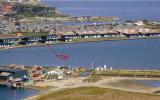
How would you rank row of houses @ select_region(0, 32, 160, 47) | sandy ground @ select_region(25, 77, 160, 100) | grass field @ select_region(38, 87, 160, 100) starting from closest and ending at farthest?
grass field @ select_region(38, 87, 160, 100) < sandy ground @ select_region(25, 77, 160, 100) < row of houses @ select_region(0, 32, 160, 47)

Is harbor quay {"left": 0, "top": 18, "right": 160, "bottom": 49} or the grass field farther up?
the grass field

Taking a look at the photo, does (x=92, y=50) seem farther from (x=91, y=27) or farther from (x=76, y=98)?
(x=76, y=98)

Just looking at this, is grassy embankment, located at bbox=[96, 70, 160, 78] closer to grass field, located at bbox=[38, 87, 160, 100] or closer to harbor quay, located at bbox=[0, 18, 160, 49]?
grass field, located at bbox=[38, 87, 160, 100]

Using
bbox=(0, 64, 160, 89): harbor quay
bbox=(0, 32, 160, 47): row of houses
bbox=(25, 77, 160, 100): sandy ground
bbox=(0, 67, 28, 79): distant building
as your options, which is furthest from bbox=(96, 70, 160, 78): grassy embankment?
bbox=(0, 32, 160, 47): row of houses

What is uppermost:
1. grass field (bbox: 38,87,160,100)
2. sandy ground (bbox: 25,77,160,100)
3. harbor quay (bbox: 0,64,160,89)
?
grass field (bbox: 38,87,160,100)

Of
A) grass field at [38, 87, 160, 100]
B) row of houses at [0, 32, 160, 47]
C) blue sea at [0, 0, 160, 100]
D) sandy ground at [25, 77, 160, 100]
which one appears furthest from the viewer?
row of houses at [0, 32, 160, 47]

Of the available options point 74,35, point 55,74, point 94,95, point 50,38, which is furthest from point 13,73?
point 74,35
